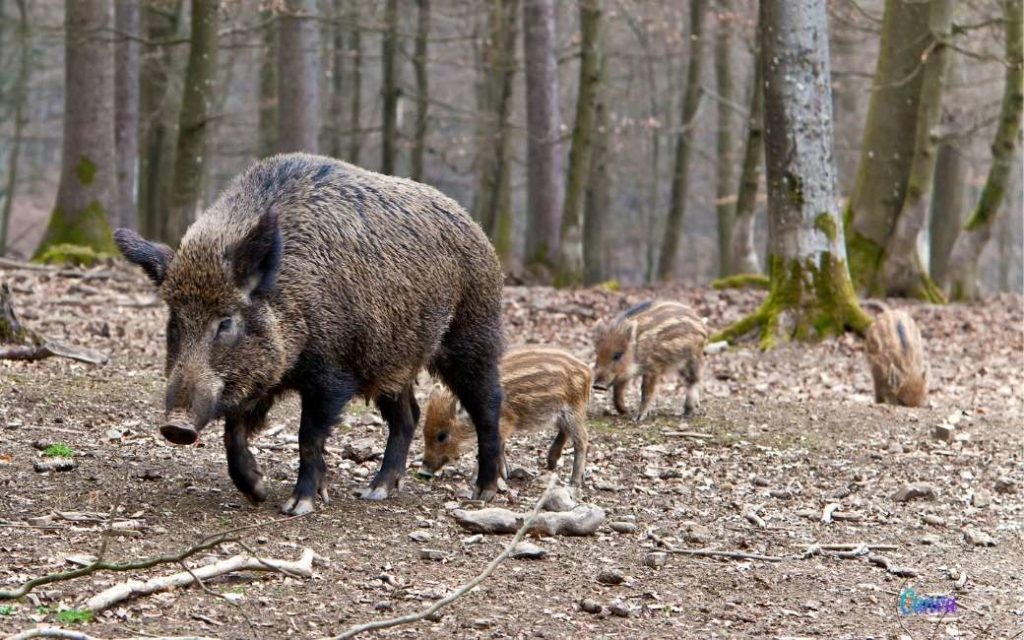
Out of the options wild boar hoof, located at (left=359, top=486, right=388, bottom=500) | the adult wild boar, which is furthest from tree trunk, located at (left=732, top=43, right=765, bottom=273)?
wild boar hoof, located at (left=359, top=486, right=388, bottom=500)

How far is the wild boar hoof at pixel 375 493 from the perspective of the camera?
679cm

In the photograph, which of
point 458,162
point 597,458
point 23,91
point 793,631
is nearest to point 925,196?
point 597,458

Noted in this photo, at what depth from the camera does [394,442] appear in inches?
279

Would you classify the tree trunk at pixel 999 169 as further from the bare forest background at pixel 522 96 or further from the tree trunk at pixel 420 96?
the tree trunk at pixel 420 96

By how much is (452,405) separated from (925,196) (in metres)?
10.5

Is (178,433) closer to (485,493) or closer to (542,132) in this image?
(485,493)

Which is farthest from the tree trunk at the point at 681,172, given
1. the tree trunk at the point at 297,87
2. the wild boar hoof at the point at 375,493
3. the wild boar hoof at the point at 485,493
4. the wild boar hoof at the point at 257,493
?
the wild boar hoof at the point at 257,493

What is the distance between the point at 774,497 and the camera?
7598mm

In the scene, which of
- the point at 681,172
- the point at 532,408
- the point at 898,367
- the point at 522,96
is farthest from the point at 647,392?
the point at 522,96

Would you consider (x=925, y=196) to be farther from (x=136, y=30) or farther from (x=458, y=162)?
(x=458, y=162)

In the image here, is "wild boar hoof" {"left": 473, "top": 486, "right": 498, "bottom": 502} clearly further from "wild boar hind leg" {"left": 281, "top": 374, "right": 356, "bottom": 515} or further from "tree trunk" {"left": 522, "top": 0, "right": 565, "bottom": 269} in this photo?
"tree trunk" {"left": 522, "top": 0, "right": 565, "bottom": 269}

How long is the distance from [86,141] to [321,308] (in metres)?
11.6

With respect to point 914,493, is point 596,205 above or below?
above

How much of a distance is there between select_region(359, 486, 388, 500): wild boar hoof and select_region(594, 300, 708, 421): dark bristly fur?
8.99 ft
